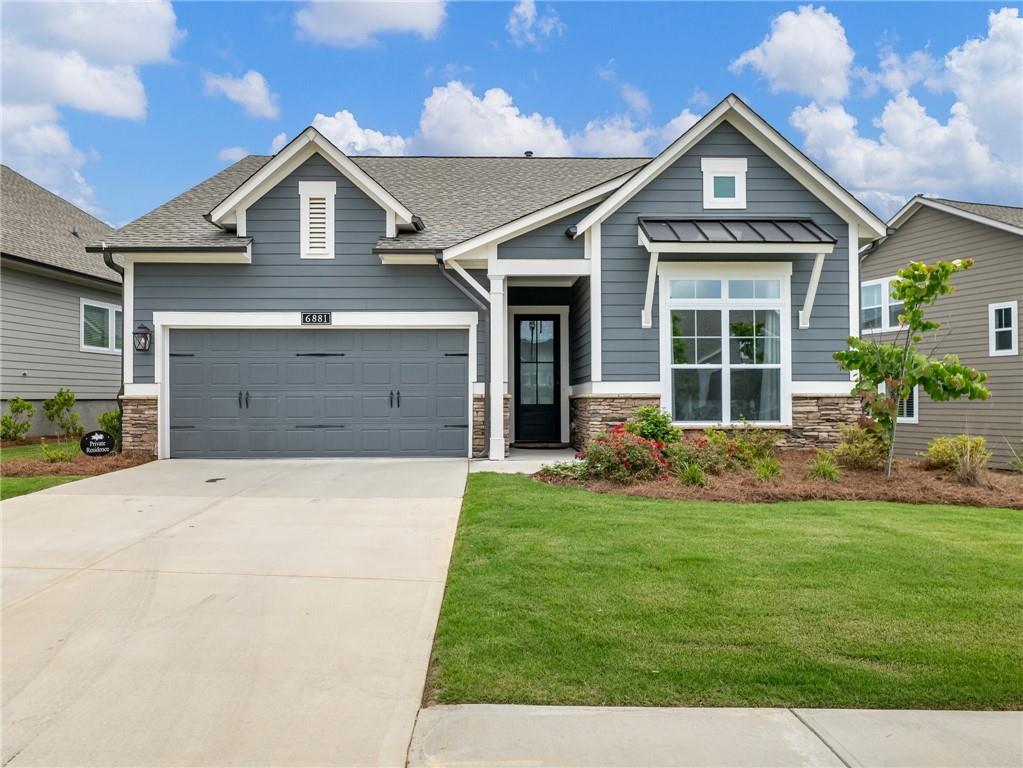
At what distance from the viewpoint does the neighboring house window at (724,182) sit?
11.5m

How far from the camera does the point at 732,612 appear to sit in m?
4.15

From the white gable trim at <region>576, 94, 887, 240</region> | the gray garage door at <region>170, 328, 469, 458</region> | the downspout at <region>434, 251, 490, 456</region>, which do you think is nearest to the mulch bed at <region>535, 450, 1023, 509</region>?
the downspout at <region>434, 251, 490, 456</region>

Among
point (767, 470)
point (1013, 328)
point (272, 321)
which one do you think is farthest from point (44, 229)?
point (1013, 328)

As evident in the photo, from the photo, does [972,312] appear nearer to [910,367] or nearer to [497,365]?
[910,367]

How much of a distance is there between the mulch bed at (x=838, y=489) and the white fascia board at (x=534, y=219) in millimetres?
4101

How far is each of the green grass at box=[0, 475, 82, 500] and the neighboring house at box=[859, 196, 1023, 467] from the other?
14580 millimetres

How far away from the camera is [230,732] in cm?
294

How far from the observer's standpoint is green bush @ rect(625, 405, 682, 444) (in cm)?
1027

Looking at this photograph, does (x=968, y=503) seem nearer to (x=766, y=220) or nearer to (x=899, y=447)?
(x=766, y=220)

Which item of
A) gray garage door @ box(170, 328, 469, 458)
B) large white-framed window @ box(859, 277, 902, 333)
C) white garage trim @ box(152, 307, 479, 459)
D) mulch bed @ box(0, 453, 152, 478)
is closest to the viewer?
mulch bed @ box(0, 453, 152, 478)

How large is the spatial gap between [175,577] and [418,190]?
11062 mm

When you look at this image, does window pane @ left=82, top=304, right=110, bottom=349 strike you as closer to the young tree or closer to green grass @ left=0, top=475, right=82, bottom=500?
green grass @ left=0, top=475, right=82, bottom=500

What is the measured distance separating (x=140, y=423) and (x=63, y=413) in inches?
225

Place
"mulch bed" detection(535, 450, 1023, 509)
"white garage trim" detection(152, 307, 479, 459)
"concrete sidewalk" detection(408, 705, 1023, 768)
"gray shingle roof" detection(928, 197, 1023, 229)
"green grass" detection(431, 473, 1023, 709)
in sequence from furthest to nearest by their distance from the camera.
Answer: "gray shingle roof" detection(928, 197, 1023, 229), "white garage trim" detection(152, 307, 479, 459), "mulch bed" detection(535, 450, 1023, 509), "green grass" detection(431, 473, 1023, 709), "concrete sidewalk" detection(408, 705, 1023, 768)
